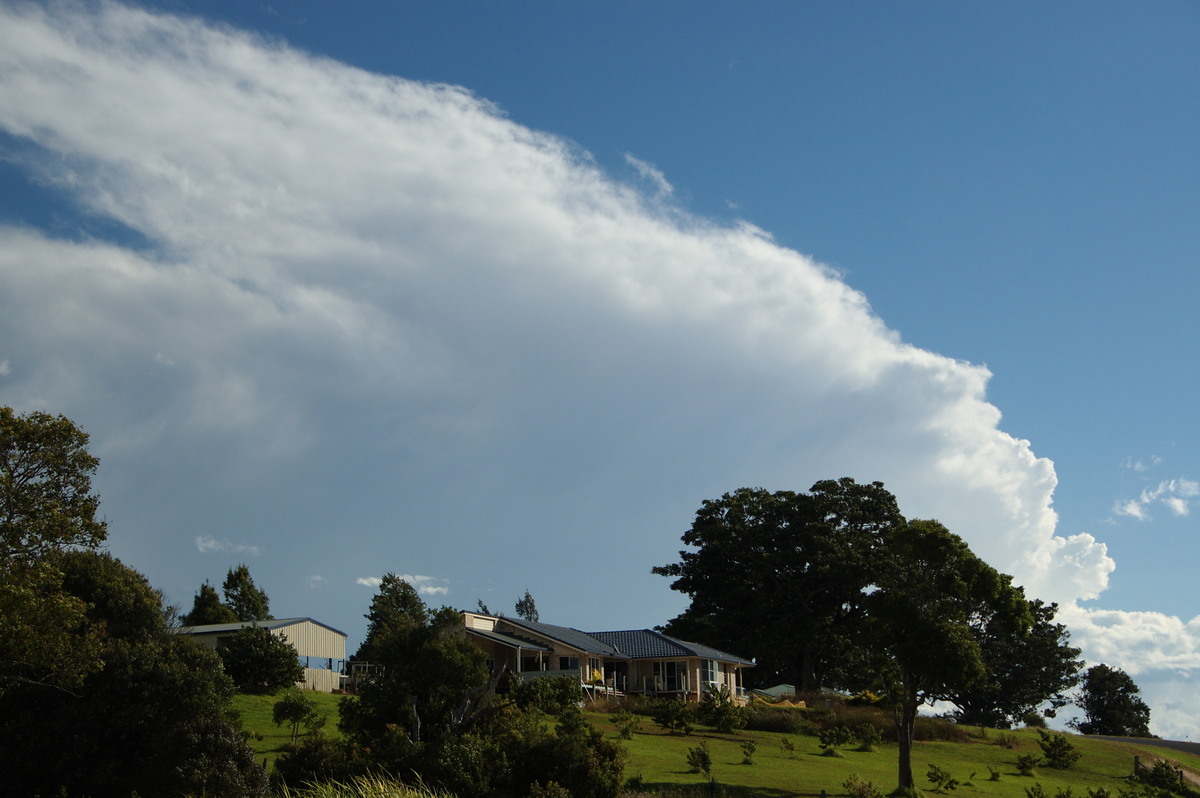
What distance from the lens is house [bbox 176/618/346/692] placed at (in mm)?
49750

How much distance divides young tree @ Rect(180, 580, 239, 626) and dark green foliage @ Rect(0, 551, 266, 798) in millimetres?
44268

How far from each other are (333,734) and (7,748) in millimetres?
10612

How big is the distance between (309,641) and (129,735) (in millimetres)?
27050

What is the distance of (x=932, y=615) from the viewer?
33688mm

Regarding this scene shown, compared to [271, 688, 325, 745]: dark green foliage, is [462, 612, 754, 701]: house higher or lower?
higher

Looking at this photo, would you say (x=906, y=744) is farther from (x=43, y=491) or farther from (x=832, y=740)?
(x=43, y=491)

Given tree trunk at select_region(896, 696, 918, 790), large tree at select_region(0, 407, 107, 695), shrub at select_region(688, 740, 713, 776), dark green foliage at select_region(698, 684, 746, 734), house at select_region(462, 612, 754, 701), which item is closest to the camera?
large tree at select_region(0, 407, 107, 695)

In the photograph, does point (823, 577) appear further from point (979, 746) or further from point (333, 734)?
point (333, 734)

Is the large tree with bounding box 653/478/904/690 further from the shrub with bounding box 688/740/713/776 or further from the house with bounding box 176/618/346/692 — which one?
the shrub with bounding box 688/740/713/776

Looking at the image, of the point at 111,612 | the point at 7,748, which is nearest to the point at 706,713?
the point at 111,612

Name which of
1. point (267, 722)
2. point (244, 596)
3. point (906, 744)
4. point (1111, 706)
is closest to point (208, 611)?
point (244, 596)

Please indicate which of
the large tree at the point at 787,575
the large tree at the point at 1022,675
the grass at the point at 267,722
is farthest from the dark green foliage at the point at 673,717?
the large tree at the point at 1022,675

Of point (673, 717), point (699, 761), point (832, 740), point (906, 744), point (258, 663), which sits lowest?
point (699, 761)

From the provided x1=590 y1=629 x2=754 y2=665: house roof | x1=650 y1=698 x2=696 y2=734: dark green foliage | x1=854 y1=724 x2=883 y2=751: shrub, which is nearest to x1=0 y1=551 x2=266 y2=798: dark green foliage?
x1=650 y1=698 x2=696 y2=734: dark green foliage
